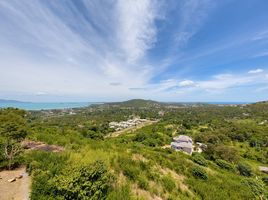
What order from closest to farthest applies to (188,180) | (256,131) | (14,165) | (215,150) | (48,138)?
(14,165), (188,180), (48,138), (215,150), (256,131)

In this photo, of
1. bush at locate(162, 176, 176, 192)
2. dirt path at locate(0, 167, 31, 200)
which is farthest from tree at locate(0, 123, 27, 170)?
bush at locate(162, 176, 176, 192)

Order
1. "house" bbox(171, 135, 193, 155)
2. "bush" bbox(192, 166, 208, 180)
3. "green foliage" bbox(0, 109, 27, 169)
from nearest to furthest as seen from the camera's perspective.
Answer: "green foliage" bbox(0, 109, 27, 169) → "bush" bbox(192, 166, 208, 180) → "house" bbox(171, 135, 193, 155)

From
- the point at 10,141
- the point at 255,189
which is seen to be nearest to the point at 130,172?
the point at 10,141

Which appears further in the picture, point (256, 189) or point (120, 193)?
point (256, 189)

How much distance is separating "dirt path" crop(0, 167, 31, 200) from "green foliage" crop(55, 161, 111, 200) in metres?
1.71

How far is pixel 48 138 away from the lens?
11.7 m

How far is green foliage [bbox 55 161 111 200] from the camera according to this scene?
4.36 metres

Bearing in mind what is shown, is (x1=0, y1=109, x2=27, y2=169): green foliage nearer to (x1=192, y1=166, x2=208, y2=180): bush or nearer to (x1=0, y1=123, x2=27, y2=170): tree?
(x1=0, y1=123, x2=27, y2=170): tree

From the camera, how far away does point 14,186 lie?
5.63 meters

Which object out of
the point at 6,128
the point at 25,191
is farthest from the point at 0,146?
the point at 25,191

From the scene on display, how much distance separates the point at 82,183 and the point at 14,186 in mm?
3124

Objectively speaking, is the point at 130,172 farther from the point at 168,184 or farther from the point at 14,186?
the point at 14,186

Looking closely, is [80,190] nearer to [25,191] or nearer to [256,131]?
[25,191]

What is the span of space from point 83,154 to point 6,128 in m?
4.32
